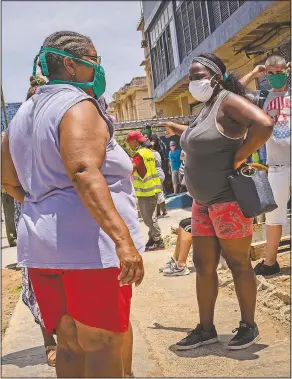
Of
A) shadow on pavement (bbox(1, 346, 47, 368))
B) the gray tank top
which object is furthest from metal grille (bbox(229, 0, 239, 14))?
shadow on pavement (bbox(1, 346, 47, 368))

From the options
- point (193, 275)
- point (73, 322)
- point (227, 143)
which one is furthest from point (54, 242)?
point (193, 275)

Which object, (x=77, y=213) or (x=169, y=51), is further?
(x=169, y=51)

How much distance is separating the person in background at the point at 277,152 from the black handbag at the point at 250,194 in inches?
59.2

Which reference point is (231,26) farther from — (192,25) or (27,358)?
(27,358)

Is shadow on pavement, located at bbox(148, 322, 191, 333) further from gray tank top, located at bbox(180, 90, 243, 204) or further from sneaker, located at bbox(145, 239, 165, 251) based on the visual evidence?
sneaker, located at bbox(145, 239, 165, 251)

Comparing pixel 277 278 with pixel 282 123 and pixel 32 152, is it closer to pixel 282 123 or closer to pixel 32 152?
pixel 282 123

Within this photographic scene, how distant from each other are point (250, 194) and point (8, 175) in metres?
1.44

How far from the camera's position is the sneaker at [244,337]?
345cm

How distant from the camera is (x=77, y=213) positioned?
91.0 inches

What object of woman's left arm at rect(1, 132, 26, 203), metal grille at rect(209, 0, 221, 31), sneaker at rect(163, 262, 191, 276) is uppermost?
metal grille at rect(209, 0, 221, 31)

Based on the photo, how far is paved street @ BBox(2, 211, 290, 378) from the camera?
3223 millimetres

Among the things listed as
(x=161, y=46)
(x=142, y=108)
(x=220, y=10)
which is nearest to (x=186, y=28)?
(x=220, y=10)

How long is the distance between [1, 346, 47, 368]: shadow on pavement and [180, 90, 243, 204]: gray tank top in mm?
1438

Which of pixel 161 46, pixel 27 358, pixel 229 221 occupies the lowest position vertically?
pixel 27 358
